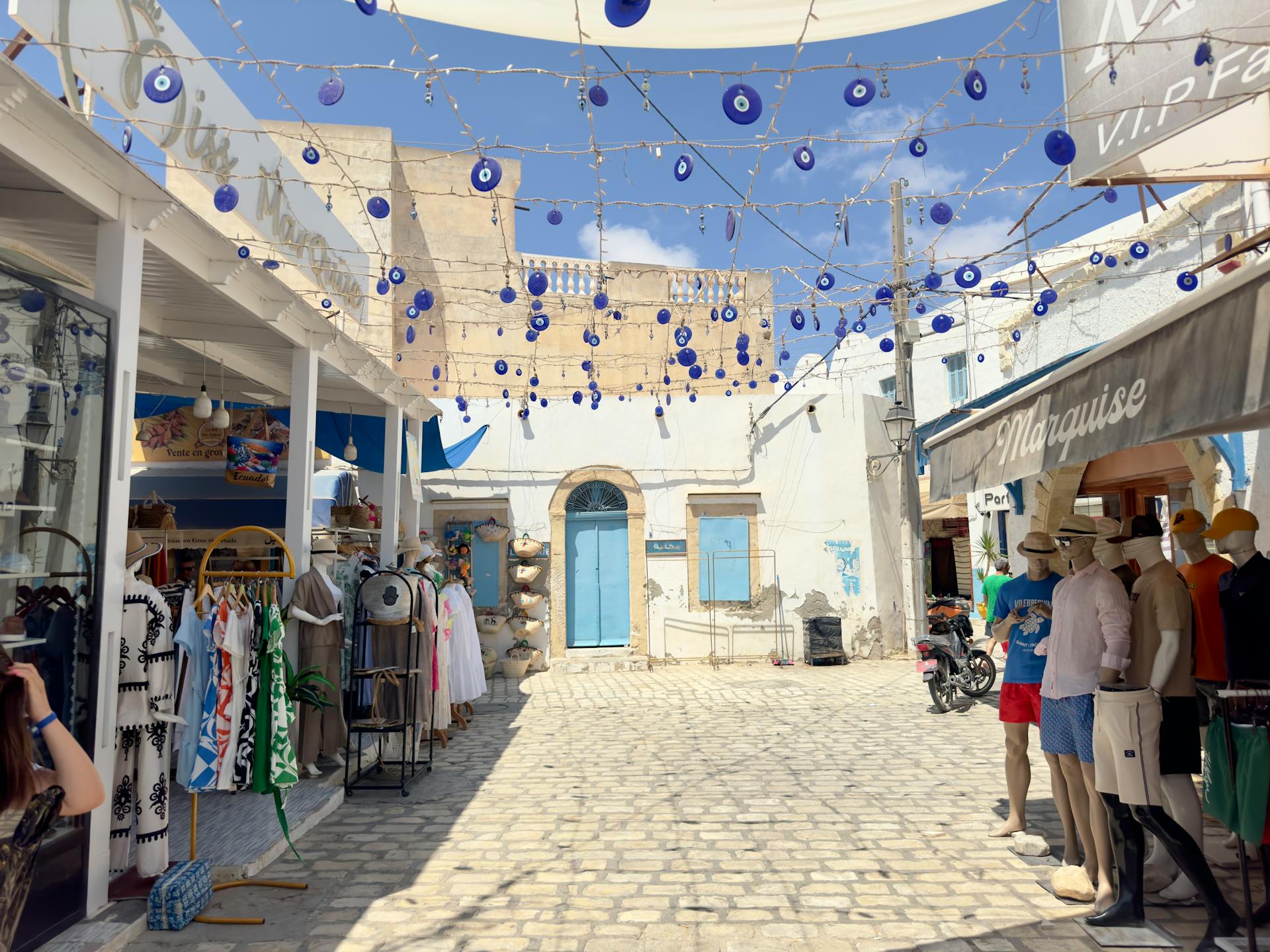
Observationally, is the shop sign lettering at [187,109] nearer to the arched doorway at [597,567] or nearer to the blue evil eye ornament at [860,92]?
the blue evil eye ornament at [860,92]

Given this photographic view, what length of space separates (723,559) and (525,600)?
3.24m

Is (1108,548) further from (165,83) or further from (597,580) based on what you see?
(597,580)

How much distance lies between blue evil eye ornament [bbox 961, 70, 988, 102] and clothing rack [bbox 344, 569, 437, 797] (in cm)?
477

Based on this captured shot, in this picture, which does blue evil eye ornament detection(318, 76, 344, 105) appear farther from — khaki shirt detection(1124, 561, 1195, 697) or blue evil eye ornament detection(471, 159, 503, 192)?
khaki shirt detection(1124, 561, 1195, 697)

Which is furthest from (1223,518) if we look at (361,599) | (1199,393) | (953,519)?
(953,519)

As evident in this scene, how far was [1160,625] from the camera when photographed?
3.61 meters

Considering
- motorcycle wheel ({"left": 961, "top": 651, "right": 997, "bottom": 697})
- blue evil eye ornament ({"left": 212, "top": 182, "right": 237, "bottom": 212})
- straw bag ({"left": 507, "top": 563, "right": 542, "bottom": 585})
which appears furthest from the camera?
straw bag ({"left": 507, "top": 563, "right": 542, "bottom": 585})

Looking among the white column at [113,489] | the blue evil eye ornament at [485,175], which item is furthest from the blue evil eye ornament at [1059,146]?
the white column at [113,489]

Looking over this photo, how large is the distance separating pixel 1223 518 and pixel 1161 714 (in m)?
0.94

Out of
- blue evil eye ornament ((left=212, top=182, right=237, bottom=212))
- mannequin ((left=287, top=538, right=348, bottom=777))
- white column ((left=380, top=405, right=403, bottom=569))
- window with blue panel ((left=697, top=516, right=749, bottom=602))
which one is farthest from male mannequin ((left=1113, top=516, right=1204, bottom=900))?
window with blue panel ((left=697, top=516, right=749, bottom=602))

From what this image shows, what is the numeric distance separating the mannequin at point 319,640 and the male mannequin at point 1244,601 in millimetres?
→ 5355

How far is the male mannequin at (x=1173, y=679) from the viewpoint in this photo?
11.6 feet

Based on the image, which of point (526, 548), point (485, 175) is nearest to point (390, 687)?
point (485, 175)

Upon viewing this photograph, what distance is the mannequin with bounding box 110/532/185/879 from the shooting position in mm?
3924
